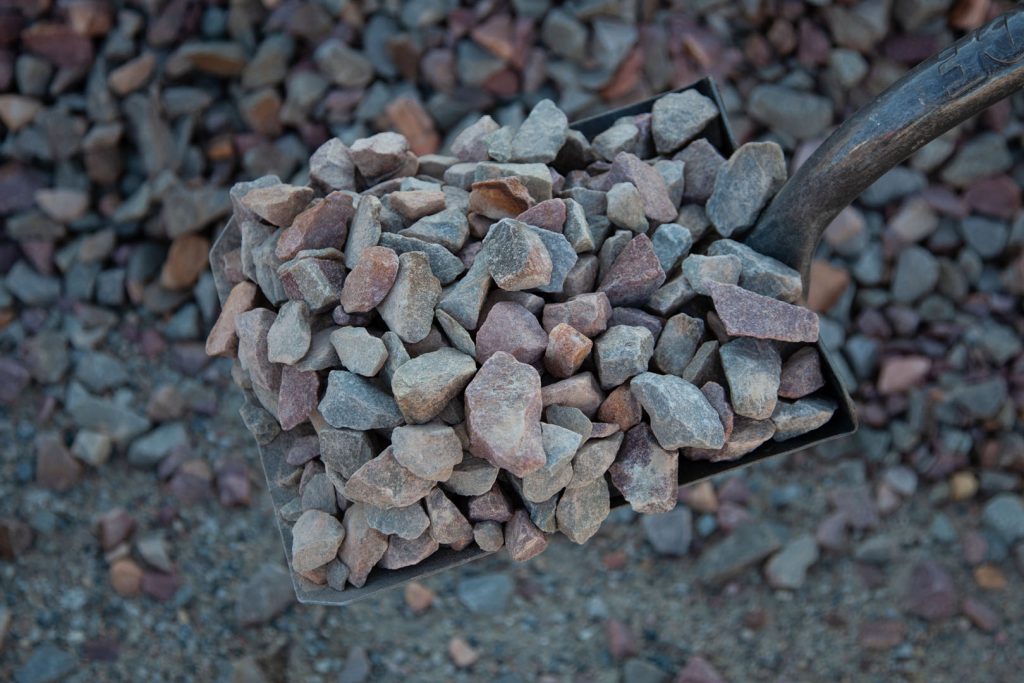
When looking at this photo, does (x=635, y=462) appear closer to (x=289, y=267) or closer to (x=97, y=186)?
(x=289, y=267)

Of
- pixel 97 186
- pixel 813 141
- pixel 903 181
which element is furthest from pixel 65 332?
pixel 903 181

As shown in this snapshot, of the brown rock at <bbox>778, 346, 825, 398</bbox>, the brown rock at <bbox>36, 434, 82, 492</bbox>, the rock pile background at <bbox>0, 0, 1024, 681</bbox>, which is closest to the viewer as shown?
the brown rock at <bbox>778, 346, 825, 398</bbox>

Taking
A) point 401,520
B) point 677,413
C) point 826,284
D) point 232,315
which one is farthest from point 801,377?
point 826,284

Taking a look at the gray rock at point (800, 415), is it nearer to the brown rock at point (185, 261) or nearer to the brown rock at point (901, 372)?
the brown rock at point (901, 372)

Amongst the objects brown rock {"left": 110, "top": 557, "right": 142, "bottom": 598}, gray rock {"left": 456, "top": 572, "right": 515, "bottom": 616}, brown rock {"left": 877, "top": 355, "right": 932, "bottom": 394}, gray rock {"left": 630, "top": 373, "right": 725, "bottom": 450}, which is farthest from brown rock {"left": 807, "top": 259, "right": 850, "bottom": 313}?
brown rock {"left": 110, "top": 557, "right": 142, "bottom": 598}

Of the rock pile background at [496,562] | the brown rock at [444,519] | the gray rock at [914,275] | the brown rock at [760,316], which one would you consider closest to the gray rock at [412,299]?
the brown rock at [444,519]

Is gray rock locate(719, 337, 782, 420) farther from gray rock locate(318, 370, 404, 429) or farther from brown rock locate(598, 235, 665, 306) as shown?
gray rock locate(318, 370, 404, 429)

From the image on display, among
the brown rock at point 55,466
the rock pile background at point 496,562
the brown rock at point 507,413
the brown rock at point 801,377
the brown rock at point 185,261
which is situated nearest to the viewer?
the brown rock at point 507,413
